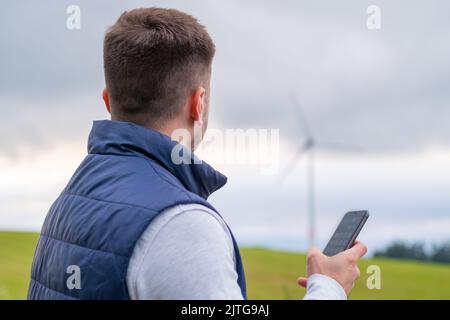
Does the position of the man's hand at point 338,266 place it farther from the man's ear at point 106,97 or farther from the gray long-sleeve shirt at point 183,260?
the man's ear at point 106,97

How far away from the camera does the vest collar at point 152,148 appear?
2.72 m

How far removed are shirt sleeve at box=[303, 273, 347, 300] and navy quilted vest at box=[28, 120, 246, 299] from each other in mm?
254

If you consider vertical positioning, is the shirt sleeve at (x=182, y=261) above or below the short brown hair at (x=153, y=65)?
below

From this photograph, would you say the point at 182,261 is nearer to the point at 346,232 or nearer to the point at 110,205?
the point at 110,205

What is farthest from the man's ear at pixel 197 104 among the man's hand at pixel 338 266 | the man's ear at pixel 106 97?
the man's hand at pixel 338 266

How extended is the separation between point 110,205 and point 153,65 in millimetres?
641

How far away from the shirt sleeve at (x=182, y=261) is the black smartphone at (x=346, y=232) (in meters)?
0.66

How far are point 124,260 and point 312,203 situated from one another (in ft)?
82.1

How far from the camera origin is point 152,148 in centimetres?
272

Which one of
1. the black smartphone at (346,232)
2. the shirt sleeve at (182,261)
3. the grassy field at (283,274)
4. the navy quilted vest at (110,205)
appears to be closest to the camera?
the shirt sleeve at (182,261)

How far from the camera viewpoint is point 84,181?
284 centimetres

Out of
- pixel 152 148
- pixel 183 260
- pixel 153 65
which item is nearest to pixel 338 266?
pixel 183 260

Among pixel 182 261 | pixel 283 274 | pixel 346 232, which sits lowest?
pixel 283 274

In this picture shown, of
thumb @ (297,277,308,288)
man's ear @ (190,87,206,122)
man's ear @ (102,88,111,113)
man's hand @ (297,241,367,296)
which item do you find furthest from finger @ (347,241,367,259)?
man's ear @ (102,88,111,113)
